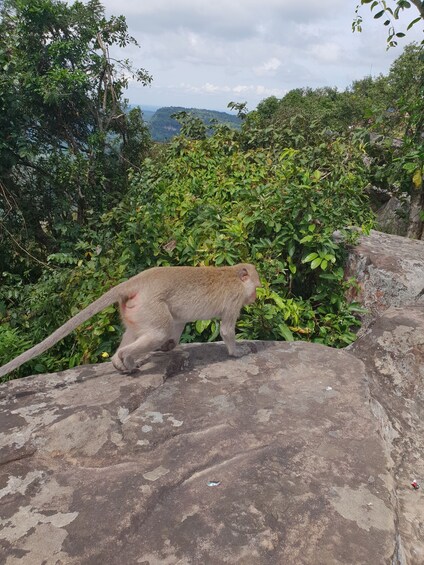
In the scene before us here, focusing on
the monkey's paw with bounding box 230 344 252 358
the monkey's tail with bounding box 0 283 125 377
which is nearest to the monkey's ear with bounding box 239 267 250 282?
the monkey's paw with bounding box 230 344 252 358

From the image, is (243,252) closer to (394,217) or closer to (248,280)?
(248,280)

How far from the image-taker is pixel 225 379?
2949 mm

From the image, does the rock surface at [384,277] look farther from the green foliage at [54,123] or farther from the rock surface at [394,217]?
the green foliage at [54,123]

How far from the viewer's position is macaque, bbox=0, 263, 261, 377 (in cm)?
297

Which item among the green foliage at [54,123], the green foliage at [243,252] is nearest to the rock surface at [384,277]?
the green foliage at [243,252]

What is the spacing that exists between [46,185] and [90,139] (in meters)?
1.08

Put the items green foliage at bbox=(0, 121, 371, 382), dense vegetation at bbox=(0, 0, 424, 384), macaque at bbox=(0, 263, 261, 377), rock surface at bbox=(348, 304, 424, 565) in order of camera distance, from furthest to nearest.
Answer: dense vegetation at bbox=(0, 0, 424, 384)
green foliage at bbox=(0, 121, 371, 382)
macaque at bbox=(0, 263, 261, 377)
rock surface at bbox=(348, 304, 424, 565)

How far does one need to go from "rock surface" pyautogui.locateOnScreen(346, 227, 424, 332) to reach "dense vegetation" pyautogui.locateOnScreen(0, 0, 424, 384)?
0.90 feet

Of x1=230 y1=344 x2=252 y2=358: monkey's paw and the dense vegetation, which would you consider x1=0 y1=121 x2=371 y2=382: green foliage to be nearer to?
the dense vegetation

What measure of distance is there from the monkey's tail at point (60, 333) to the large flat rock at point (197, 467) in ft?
0.63

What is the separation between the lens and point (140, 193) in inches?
240

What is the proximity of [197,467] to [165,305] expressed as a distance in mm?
1177

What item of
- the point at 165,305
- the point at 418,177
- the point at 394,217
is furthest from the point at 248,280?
the point at 394,217

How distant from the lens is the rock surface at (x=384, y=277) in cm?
454
